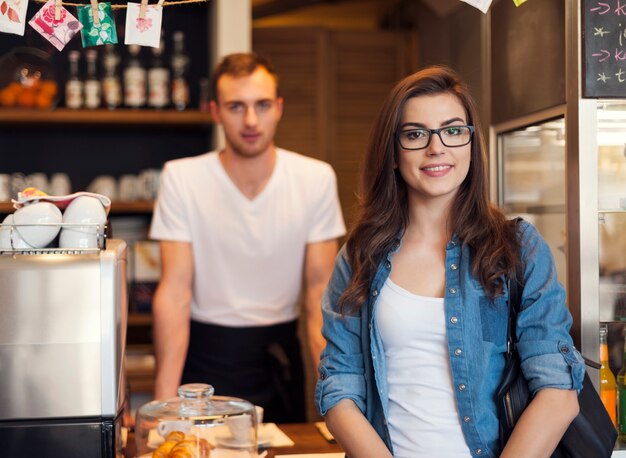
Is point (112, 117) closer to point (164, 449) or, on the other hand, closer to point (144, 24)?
point (144, 24)

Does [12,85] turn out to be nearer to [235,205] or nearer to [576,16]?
[235,205]

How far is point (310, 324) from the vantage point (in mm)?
2746

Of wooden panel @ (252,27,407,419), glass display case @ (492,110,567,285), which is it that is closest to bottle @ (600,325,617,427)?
glass display case @ (492,110,567,285)

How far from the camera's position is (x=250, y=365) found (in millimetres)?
2779

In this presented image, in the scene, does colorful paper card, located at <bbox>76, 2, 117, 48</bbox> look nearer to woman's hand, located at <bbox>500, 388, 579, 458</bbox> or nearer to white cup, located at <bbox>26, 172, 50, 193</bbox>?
woman's hand, located at <bbox>500, 388, 579, 458</bbox>

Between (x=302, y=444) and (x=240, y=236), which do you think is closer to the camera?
(x=302, y=444)

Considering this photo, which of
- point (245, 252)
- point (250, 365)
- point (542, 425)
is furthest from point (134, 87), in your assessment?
point (542, 425)

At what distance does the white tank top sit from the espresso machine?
0.51 metres

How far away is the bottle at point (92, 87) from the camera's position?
143 inches

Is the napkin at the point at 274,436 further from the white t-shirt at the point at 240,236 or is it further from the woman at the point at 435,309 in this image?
the white t-shirt at the point at 240,236

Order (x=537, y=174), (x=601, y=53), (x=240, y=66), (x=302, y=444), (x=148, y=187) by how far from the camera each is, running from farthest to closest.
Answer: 1. (x=148, y=187)
2. (x=240, y=66)
3. (x=537, y=174)
4. (x=302, y=444)
5. (x=601, y=53)

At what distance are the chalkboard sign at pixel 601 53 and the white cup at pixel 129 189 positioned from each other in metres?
2.24

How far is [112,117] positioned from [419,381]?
2383 millimetres

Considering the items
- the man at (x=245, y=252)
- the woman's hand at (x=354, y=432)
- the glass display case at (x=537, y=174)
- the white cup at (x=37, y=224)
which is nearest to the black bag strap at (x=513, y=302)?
the woman's hand at (x=354, y=432)
